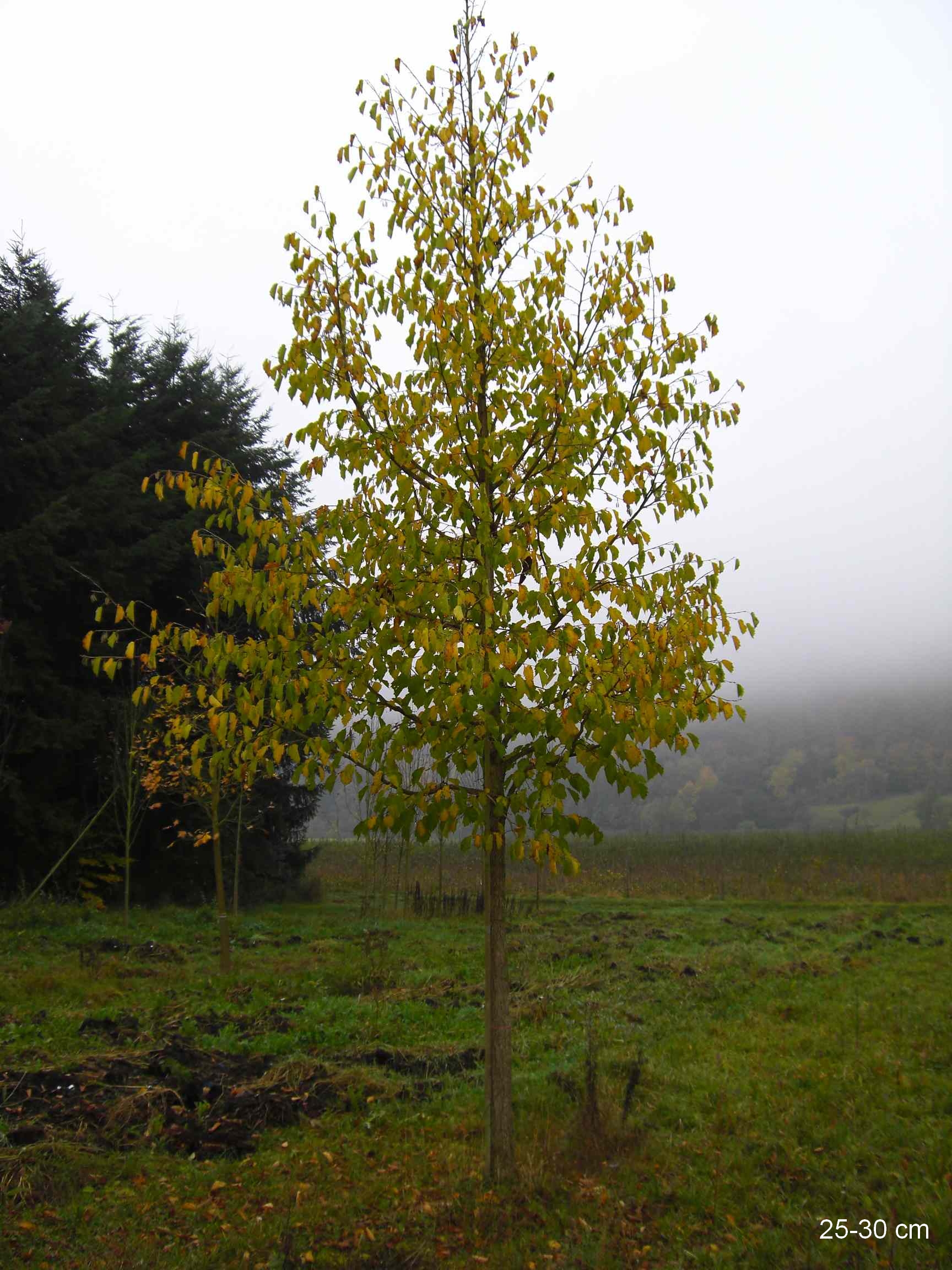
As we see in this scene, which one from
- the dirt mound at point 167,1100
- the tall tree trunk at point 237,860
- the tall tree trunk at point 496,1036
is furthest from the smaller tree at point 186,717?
the dirt mound at point 167,1100

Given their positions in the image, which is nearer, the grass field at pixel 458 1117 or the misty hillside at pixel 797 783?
the grass field at pixel 458 1117

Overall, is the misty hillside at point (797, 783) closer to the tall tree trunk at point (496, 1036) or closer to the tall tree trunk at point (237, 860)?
the tall tree trunk at point (237, 860)

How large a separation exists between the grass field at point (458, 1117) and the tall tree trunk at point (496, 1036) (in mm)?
183

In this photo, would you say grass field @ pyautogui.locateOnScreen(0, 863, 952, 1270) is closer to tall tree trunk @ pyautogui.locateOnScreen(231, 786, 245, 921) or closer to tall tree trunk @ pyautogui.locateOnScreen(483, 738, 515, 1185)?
tall tree trunk @ pyautogui.locateOnScreen(483, 738, 515, 1185)

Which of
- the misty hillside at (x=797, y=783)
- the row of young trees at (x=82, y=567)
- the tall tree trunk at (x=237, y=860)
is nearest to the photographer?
the tall tree trunk at (x=237, y=860)

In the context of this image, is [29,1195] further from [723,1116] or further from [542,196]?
[542,196]

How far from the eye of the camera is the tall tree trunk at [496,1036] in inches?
176

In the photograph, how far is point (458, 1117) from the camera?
5.64 meters

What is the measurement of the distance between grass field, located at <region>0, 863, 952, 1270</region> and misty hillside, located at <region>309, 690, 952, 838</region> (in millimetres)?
56432

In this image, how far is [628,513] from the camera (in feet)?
14.3

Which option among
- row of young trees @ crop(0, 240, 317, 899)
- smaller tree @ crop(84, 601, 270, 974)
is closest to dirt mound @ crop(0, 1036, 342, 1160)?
smaller tree @ crop(84, 601, 270, 974)

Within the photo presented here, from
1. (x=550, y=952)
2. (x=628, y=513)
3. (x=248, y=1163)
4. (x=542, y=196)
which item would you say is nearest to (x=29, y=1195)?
(x=248, y=1163)

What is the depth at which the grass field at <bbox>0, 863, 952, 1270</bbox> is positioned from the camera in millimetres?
3910

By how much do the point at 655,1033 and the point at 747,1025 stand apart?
1062mm
